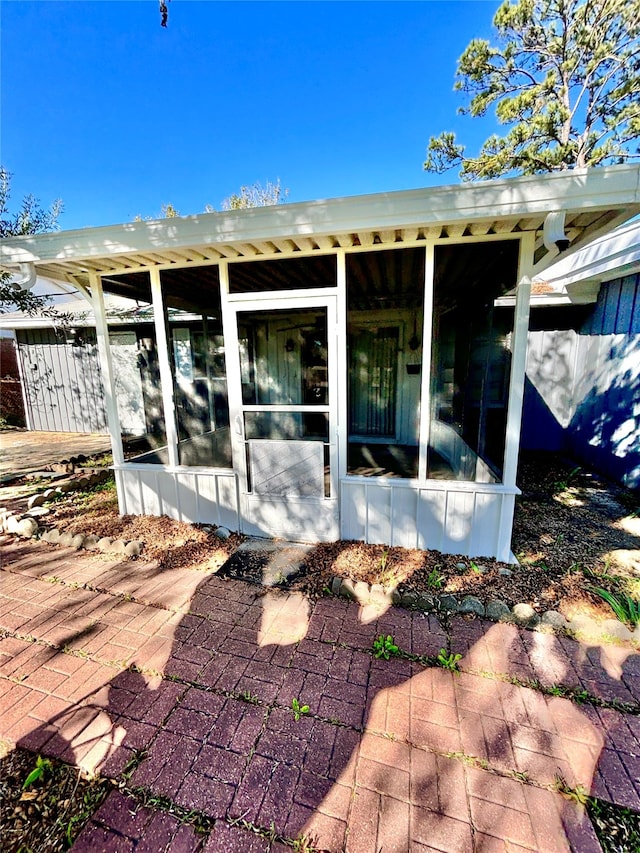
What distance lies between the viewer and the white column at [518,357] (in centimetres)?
270

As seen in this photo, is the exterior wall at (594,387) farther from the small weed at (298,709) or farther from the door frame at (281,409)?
the small weed at (298,709)

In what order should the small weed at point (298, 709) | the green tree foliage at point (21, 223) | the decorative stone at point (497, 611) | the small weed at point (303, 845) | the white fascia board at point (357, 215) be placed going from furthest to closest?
1. the green tree foliage at point (21, 223)
2. the decorative stone at point (497, 611)
3. the white fascia board at point (357, 215)
4. the small weed at point (298, 709)
5. the small weed at point (303, 845)

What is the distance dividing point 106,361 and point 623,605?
477 centimetres

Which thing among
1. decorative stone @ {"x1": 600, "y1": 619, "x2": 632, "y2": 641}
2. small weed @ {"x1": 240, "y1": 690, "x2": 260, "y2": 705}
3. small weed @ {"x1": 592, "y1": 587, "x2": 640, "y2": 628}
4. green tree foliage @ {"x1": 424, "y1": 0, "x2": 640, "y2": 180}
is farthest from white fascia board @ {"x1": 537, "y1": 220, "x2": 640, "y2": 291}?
green tree foliage @ {"x1": 424, "y1": 0, "x2": 640, "y2": 180}

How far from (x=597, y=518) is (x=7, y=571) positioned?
5643 millimetres

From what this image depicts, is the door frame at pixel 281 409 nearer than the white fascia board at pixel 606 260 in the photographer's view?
Yes

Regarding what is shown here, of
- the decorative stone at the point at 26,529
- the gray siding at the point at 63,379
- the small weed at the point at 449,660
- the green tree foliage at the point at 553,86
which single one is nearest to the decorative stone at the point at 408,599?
the small weed at the point at 449,660

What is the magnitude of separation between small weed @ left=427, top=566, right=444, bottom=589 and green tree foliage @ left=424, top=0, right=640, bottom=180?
11.3m

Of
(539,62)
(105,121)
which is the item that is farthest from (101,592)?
(539,62)

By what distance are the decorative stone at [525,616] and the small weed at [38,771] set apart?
102 inches

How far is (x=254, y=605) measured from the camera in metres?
2.60

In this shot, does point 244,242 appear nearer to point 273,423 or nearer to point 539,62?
point 273,423

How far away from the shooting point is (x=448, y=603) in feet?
8.32

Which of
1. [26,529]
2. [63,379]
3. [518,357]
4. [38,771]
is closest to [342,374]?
[518,357]
